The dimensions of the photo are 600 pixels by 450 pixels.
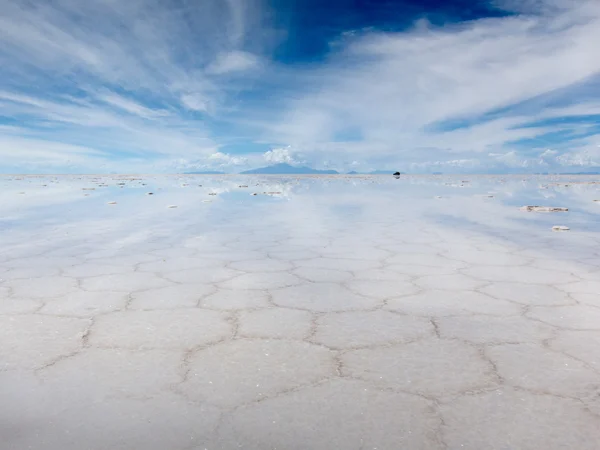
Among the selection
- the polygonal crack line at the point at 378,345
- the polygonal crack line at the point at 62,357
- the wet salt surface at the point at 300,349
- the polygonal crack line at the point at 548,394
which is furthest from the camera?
the polygonal crack line at the point at 378,345

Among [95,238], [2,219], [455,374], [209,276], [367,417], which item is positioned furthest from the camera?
[2,219]

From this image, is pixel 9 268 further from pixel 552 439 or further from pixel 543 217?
pixel 543 217

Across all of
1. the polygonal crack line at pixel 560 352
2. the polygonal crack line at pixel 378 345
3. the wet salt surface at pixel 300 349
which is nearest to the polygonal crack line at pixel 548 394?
the wet salt surface at pixel 300 349

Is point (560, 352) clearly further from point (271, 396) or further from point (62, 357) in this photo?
point (62, 357)

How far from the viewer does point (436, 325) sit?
2166mm

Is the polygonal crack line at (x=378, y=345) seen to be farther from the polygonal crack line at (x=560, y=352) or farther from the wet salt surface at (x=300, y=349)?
the polygonal crack line at (x=560, y=352)

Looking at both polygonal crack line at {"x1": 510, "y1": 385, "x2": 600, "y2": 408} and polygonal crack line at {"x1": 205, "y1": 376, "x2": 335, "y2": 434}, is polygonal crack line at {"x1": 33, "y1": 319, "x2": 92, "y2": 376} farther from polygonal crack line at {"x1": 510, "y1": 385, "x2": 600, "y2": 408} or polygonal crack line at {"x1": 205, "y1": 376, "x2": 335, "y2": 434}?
polygonal crack line at {"x1": 510, "y1": 385, "x2": 600, "y2": 408}

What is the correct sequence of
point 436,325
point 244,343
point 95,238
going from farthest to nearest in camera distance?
point 95,238, point 436,325, point 244,343

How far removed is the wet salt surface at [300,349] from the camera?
132cm

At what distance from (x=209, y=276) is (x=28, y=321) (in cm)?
117

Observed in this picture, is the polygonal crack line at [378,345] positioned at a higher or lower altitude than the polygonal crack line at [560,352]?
lower

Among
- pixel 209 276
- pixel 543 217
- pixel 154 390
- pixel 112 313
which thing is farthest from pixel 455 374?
pixel 543 217

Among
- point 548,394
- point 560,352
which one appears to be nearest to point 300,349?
point 548,394

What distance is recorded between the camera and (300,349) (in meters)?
1.88
